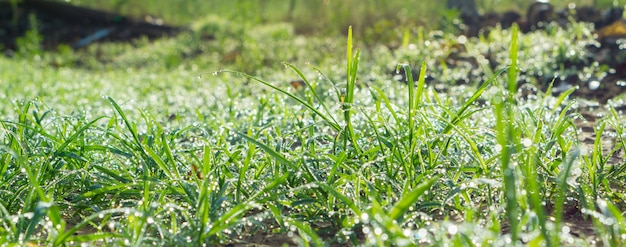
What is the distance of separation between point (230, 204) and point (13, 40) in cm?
1400

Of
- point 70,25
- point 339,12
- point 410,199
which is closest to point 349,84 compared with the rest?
point 410,199

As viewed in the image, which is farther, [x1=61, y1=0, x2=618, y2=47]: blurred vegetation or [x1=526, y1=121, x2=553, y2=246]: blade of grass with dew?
[x1=61, y1=0, x2=618, y2=47]: blurred vegetation

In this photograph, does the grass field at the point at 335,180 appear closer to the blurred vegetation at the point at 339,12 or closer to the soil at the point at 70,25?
the blurred vegetation at the point at 339,12

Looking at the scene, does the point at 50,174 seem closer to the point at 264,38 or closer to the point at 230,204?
the point at 230,204

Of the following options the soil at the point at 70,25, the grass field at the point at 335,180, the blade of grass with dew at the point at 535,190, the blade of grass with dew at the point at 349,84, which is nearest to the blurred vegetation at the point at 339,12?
the soil at the point at 70,25

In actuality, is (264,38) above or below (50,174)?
above

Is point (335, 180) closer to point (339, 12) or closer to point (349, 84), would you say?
point (349, 84)

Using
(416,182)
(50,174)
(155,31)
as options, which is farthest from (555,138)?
(155,31)

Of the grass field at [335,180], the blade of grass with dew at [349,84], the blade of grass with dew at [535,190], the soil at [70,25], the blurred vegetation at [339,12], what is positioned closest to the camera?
the blade of grass with dew at [535,190]

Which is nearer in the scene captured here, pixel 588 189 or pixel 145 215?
pixel 145 215

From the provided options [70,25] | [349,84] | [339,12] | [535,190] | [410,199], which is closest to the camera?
[535,190]

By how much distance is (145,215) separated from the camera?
4.13ft

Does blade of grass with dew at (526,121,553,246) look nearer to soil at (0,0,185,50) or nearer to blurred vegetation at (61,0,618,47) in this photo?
blurred vegetation at (61,0,618,47)

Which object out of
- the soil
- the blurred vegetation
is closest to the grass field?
the blurred vegetation
